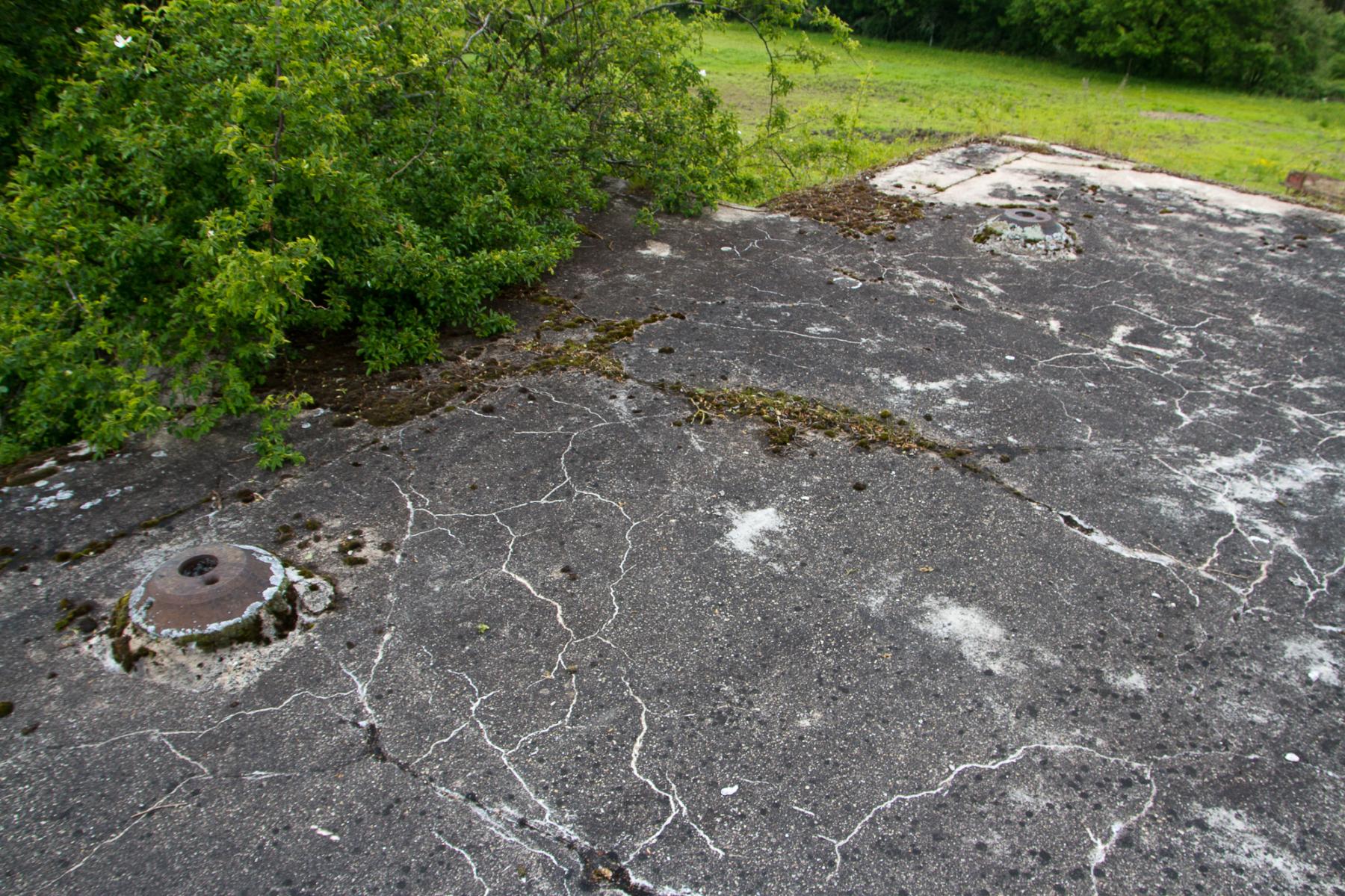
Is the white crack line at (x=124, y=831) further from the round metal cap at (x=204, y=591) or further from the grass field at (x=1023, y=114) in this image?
the grass field at (x=1023, y=114)

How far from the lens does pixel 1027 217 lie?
25.8ft

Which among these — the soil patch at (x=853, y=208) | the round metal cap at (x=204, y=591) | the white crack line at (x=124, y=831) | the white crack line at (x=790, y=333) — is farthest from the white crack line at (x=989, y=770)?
the soil patch at (x=853, y=208)

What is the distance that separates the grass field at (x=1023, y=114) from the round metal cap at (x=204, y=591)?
19.9 ft

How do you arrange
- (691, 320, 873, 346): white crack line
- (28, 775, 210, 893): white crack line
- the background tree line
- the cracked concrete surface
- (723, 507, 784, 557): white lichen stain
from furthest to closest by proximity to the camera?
the background tree line < (691, 320, 873, 346): white crack line < (723, 507, 784, 557): white lichen stain < the cracked concrete surface < (28, 775, 210, 893): white crack line

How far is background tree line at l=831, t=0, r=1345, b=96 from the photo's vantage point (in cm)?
1942

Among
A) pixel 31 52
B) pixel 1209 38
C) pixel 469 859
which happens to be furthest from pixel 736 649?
pixel 1209 38

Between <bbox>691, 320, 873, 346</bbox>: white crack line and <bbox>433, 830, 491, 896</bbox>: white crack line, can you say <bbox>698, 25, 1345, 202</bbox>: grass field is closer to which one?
<bbox>691, 320, 873, 346</bbox>: white crack line

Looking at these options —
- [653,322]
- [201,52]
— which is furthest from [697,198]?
[201,52]

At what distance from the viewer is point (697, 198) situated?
7770mm

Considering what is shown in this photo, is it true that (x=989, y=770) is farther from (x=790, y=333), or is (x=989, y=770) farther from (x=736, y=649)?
(x=790, y=333)

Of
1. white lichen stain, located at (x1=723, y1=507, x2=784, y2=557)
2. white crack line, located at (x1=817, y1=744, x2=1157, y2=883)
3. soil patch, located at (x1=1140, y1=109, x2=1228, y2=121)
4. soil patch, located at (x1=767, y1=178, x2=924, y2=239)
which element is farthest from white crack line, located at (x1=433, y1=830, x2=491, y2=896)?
soil patch, located at (x1=1140, y1=109, x2=1228, y2=121)

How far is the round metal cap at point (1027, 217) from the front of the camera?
7.68 meters

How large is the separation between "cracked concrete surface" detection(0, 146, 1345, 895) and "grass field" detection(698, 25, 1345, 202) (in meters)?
4.58

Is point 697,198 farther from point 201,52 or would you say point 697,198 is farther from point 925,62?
point 925,62
